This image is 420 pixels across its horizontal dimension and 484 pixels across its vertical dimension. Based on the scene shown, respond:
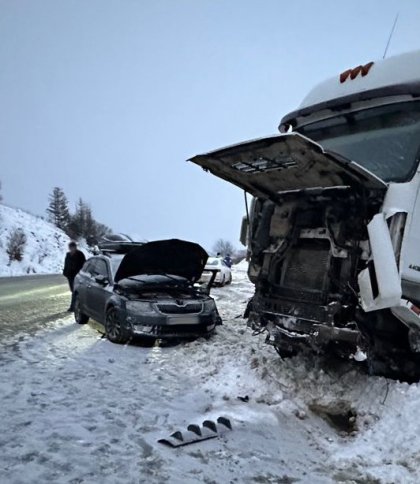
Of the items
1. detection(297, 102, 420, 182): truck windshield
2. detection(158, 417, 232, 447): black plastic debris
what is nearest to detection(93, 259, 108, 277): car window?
detection(158, 417, 232, 447): black plastic debris

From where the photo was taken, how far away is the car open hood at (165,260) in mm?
7871

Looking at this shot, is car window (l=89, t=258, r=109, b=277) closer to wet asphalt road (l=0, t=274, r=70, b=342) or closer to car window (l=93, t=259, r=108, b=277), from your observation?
car window (l=93, t=259, r=108, b=277)

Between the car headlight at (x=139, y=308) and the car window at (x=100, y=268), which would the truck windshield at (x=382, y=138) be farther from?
the car window at (x=100, y=268)

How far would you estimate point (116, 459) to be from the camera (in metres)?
3.30

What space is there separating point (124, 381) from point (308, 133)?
13.1ft

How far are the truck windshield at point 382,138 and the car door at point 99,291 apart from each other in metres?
4.92

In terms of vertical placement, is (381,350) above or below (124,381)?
above

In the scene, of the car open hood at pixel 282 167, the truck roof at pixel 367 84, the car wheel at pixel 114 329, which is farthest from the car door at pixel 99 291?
the truck roof at pixel 367 84

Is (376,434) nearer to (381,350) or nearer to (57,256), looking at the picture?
(381,350)

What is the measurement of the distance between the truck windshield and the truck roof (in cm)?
18

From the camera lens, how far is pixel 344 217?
4648 millimetres

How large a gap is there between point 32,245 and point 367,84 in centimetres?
4188

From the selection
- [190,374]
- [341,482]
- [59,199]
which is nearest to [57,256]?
[59,199]

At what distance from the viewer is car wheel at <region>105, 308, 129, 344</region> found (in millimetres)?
7265
